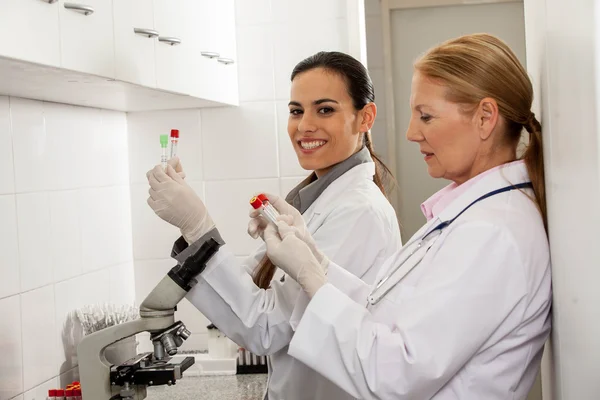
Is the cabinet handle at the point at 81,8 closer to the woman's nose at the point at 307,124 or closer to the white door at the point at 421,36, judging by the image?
the woman's nose at the point at 307,124

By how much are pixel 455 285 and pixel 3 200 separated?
4.02 ft

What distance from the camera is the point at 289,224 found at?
1437mm

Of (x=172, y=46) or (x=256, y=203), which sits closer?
(x=256, y=203)

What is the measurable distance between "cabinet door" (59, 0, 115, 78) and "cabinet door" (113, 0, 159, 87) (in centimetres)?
4

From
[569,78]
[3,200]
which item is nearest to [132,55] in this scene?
[3,200]

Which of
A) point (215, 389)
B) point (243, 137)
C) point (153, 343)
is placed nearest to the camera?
point (153, 343)

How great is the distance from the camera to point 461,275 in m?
1.01

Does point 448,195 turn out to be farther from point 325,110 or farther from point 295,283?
point 325,110

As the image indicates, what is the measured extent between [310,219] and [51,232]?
760mm

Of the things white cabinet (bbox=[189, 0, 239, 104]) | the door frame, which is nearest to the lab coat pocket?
white cabinet (bbox=[189, 0, 239, 104])

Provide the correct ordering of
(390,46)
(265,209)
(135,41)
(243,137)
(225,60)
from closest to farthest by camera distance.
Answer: (265,209), (135,41), (225,60), (243,137), (390,46)

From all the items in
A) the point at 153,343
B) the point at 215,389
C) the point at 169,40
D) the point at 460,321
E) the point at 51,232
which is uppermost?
the point at 169,40

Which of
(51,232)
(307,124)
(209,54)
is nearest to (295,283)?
(307,124)

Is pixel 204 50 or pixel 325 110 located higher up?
pixel 204 50
